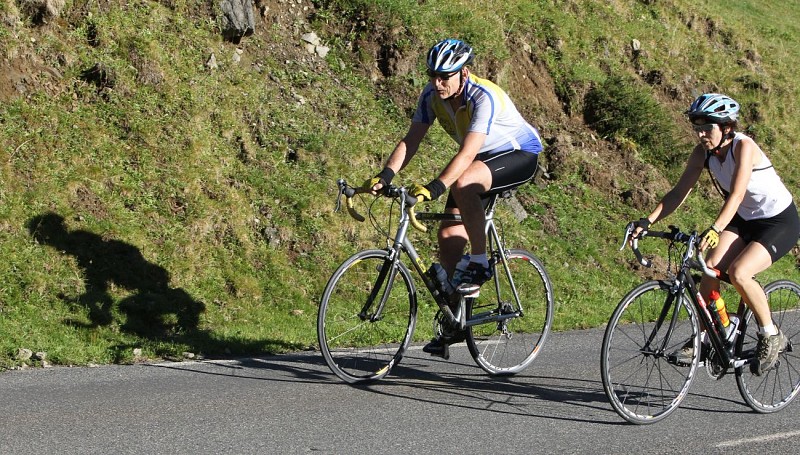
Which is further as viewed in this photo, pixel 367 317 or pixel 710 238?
pixel 367 317

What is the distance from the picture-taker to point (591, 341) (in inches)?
380

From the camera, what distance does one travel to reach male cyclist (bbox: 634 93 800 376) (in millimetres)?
6484

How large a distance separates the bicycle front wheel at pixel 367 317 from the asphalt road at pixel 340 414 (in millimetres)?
193

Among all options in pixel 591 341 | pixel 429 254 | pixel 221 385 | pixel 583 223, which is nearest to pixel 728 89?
pixel 583 223

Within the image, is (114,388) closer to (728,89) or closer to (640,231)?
(640,231)

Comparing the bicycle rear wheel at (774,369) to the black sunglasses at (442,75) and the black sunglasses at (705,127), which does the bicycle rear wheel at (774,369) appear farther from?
the black sunglasses at (442,75)

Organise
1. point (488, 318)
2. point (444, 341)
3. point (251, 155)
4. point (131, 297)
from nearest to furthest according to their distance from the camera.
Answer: point (444, 341) < point (488, 318) < point (131, 297) < point (251, 155)

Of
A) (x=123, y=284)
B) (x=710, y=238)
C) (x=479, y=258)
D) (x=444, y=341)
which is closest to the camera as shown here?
(x=710, y=238)

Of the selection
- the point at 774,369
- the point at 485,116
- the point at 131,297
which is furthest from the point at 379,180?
the point at 131,297

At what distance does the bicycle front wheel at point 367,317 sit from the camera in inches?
269

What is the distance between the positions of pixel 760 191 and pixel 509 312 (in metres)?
2.12

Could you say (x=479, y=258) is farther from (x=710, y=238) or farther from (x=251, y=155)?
(x=251, y=155)

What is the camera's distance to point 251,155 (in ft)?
39.1

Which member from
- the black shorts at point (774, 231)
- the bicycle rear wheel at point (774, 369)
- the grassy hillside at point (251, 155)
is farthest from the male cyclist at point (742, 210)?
the grassy hillside at point (251, 155)
